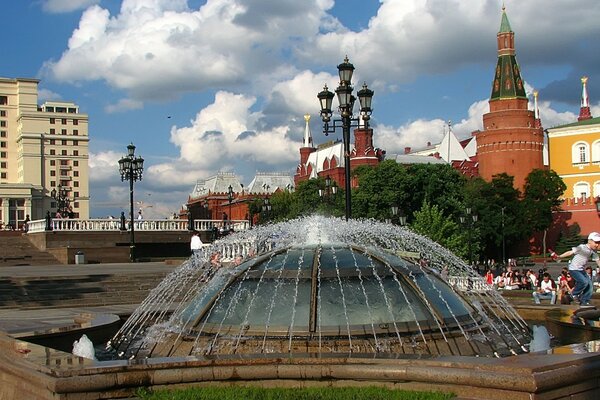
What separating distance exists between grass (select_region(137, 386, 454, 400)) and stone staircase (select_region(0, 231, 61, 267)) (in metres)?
26.0

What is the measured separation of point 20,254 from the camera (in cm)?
3075

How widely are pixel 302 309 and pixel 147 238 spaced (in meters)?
30.3

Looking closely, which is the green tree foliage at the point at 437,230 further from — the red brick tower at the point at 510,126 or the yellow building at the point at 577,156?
the yellow building at the point at 577,156

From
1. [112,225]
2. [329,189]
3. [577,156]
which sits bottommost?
[112,225]

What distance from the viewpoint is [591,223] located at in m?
67.8

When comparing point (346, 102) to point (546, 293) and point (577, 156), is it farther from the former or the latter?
point (577, 156)

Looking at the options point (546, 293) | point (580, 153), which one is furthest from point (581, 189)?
point (546, 293)

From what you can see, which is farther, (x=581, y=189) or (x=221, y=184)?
(x=221, y=184)

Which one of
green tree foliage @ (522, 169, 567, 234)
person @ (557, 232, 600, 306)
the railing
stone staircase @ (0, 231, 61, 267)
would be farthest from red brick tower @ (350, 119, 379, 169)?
person @ (557, 232, 600, 306)

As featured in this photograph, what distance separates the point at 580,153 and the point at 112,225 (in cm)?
5483

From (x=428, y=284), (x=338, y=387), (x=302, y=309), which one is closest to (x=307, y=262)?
(x=302, y=309)

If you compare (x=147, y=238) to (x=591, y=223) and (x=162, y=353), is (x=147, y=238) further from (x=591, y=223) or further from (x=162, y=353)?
(x=591, y=223)

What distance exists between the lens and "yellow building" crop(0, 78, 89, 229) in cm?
9981

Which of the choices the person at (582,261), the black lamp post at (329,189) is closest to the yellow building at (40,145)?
the black lamp post at (329,189)
